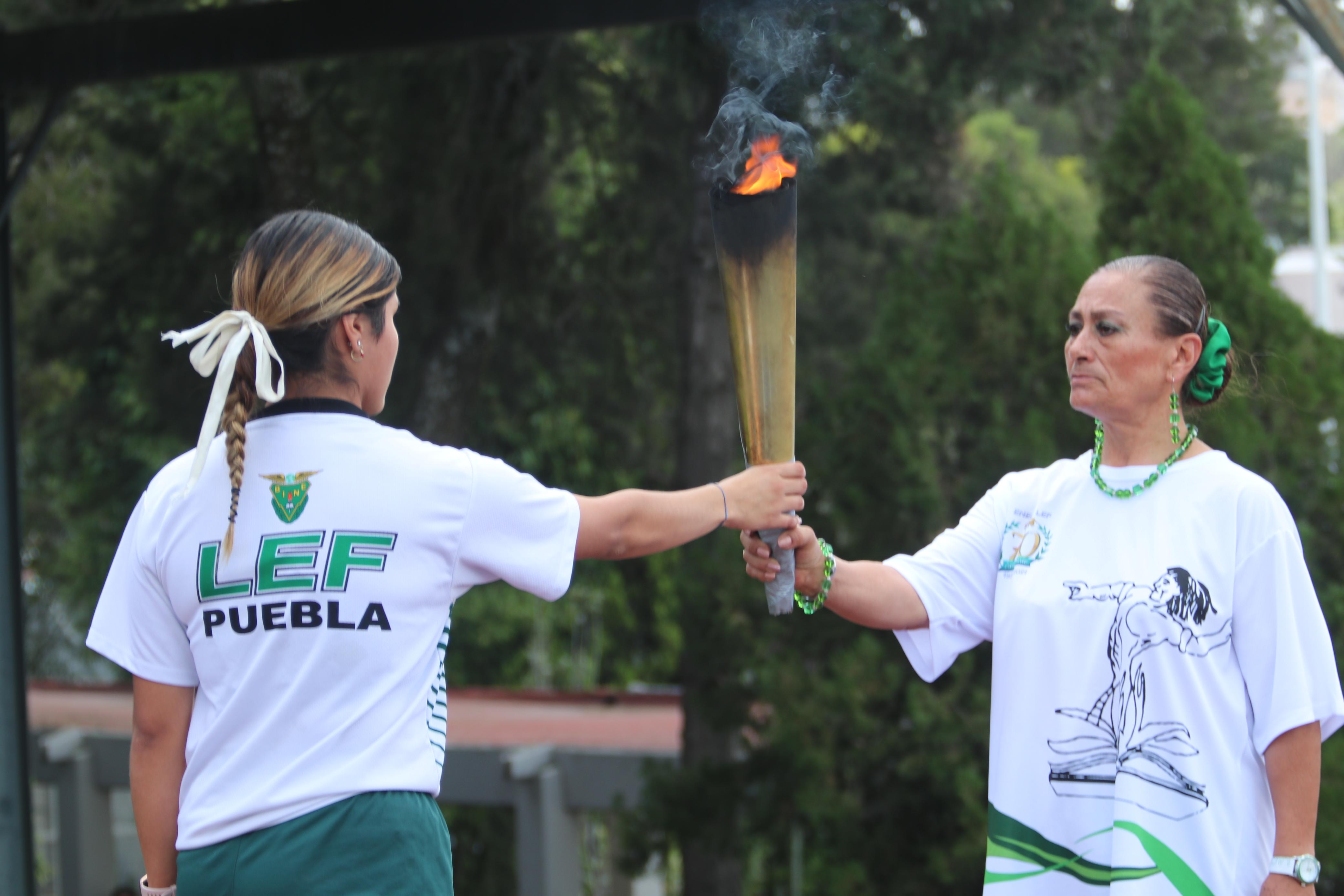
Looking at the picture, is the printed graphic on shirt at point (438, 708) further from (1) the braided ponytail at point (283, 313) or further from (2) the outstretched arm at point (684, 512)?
(1) the braided ponytail at point (283, 313)

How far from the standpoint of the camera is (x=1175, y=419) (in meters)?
2.62

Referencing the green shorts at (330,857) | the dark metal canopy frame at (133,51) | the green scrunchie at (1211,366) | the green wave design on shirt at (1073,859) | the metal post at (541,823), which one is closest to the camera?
the green shorts at (330,857)

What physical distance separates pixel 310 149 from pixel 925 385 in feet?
15.6

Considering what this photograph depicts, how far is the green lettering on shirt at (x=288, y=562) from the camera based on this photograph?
199 cm

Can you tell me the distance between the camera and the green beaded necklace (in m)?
2.57

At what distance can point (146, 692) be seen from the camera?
6.95ft

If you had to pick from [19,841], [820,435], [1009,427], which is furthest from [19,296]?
[1009,427]

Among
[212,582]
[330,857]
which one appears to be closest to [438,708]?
[330,857]

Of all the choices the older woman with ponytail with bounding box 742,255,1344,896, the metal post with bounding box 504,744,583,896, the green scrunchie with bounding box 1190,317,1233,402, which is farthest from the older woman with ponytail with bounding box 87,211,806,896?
the metal post with bounding box 504,744,583,896

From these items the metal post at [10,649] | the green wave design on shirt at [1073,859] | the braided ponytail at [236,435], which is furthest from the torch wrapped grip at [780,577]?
the metal post at [10,649]

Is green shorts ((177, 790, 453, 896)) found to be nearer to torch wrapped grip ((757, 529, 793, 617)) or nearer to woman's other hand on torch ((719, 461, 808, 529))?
woman's other hand on torch ((719, 461, 808, 529))

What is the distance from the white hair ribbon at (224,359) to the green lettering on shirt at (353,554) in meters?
0.24

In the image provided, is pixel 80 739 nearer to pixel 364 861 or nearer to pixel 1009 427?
pixel 1009 427

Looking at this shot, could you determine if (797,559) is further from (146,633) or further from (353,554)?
(146,633)
